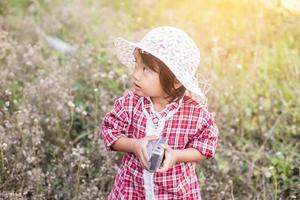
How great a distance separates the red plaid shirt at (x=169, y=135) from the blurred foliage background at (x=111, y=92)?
0.69 meters

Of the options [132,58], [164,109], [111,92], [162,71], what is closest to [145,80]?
[162,71]

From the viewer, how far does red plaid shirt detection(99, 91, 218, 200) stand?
2.64 metres

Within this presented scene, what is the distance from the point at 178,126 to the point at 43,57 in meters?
2.61

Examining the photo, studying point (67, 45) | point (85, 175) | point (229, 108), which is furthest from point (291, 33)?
point (85, 175)

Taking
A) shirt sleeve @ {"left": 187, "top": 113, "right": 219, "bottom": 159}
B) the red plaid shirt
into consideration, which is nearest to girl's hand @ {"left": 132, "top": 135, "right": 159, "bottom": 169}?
the red plaid shirt

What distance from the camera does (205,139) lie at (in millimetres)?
2648

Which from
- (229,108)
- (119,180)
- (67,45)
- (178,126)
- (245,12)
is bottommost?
(119,180)

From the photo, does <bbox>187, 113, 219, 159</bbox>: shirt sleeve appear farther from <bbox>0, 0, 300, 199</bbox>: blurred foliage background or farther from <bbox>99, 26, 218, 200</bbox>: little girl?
<bbox>0, 0, 300, 199</bbox>: blurred foliage background

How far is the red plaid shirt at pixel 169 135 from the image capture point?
8.68ft

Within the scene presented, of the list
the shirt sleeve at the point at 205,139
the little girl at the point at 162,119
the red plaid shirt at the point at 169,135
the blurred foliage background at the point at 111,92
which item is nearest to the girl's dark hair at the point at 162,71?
the little girl at the point at 162,119

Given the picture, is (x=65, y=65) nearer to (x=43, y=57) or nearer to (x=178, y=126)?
(x=43, y=57)

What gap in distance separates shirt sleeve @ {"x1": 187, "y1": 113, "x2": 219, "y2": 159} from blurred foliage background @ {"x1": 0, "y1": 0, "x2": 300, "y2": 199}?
0.93m

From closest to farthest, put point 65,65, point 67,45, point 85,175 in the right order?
point 85,175
point 65,65
point 67,45

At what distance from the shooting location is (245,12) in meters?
6.18
